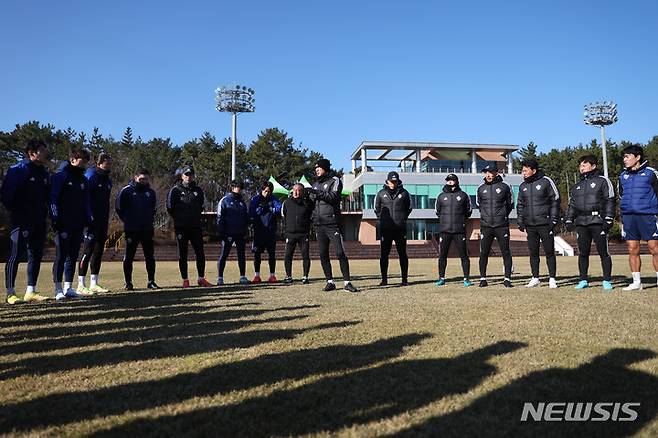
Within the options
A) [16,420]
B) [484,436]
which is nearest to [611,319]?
[484,436]

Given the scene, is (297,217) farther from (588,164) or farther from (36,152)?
(588,164)

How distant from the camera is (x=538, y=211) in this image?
852 centimetres

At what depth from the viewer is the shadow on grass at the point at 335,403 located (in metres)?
2.21

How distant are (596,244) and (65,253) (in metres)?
8.61

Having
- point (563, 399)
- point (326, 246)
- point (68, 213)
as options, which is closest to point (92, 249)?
point (68, 213)

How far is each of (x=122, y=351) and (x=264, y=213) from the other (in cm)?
725

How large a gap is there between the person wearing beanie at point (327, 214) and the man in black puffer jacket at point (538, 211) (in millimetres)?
Result: 3435

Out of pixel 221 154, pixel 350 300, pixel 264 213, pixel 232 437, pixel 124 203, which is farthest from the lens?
pixel 221 154

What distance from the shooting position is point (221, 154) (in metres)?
61.5

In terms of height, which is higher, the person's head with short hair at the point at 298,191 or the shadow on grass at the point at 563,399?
the person's head with short hair at the point at 298,191

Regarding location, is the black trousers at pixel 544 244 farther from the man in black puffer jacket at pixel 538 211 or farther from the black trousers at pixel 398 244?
the black trousers at pixel 398 244

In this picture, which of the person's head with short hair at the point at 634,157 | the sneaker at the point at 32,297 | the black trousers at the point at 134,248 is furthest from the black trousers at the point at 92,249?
the person's head with short hair at the point at 634,157

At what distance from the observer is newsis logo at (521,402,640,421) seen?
2332 mm

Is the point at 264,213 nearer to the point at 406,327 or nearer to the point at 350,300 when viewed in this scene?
the point at 350,300
